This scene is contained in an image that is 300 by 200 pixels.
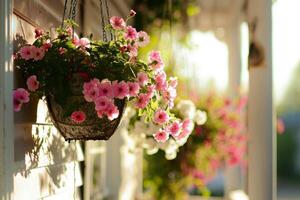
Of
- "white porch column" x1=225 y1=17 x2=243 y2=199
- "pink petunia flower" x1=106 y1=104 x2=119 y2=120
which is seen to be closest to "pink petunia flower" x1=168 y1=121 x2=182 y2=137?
"pink petunia flower" x1=106 y1=104 x2=119 y2=120

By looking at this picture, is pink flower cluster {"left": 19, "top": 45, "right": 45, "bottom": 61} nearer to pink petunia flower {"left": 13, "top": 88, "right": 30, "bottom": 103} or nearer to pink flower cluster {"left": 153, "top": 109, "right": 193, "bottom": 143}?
pink petunia flower {"left": 13, "top": 88, "right": 30, "bottom": 103}

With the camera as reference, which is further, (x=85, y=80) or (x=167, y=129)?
(x=167, y=129)

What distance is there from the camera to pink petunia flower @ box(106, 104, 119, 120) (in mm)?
1802

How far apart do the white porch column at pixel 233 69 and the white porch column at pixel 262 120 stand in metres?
2.56

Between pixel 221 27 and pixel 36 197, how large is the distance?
488 centimetres

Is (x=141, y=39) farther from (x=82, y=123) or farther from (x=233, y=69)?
(x=233, y=69)

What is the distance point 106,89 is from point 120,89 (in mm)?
50

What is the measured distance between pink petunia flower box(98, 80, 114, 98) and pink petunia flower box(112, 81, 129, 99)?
1 centimetres

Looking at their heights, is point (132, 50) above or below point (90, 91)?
above

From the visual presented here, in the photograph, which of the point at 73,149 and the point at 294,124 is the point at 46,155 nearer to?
the point at 73,149

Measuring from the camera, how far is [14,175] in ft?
5.89

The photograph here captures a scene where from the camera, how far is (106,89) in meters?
1.79

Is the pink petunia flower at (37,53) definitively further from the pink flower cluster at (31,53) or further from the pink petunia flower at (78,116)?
the pink petunia flower at (78,116)

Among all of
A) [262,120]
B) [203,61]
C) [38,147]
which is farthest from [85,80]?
[203,61]
